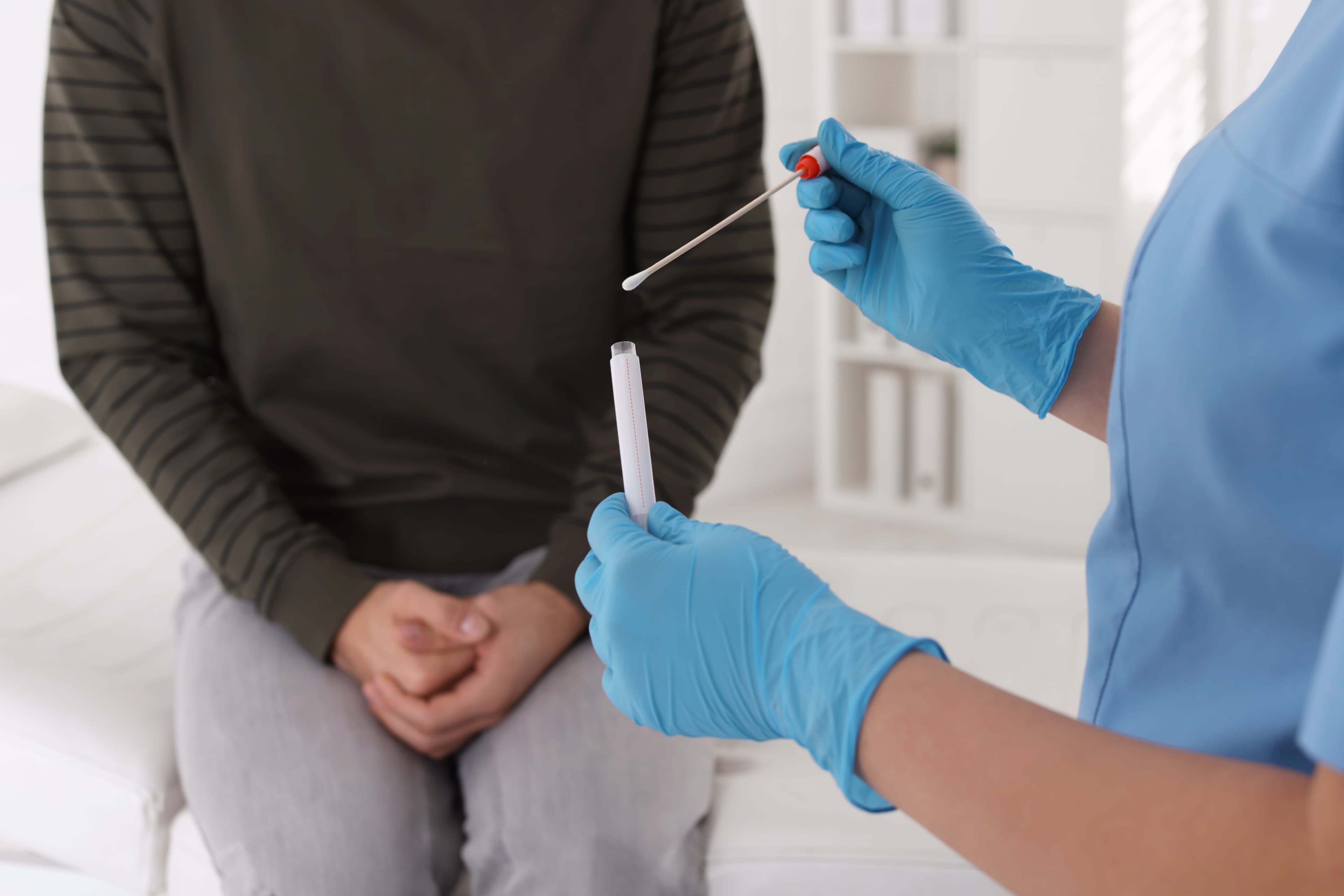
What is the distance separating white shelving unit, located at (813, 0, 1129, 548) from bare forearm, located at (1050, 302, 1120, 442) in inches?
62.4

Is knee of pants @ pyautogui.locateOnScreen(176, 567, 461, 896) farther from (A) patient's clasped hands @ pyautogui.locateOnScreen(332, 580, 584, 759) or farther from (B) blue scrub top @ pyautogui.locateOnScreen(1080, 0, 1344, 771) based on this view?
(B) blue scrub top @ pyautogui.locateOnScreen(1080, 0, 1344, 771)

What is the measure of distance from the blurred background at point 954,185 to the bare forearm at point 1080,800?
5.91 ft

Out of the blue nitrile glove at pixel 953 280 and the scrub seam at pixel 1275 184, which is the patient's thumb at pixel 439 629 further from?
the scrub seam at pixel 1275 184

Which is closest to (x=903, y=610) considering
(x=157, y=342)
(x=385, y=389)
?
(x=385, y=389)

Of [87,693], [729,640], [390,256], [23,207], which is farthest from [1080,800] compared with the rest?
[23,207]

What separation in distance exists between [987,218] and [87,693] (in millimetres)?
2038

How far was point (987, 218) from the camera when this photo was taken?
2518 mm

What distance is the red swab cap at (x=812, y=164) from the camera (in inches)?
33.4

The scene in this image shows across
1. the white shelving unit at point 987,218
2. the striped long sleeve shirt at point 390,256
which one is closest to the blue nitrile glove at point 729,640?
the striped long sleeve shirt at point 390,256

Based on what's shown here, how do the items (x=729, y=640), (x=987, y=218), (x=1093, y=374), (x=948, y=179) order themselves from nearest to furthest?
1. (x=729, y=640)
2. (x=1093, y=374)
3. (x=987, y=218)
4. (x=948, y=179)

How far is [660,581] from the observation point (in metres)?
0.63

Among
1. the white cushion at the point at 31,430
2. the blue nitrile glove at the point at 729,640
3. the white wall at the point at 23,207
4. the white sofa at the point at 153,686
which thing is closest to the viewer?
the blue nitrile glove at the point at 729,640

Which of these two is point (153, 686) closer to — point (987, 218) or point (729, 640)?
point (729, 640)

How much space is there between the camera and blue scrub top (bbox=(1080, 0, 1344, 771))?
1.73ft
